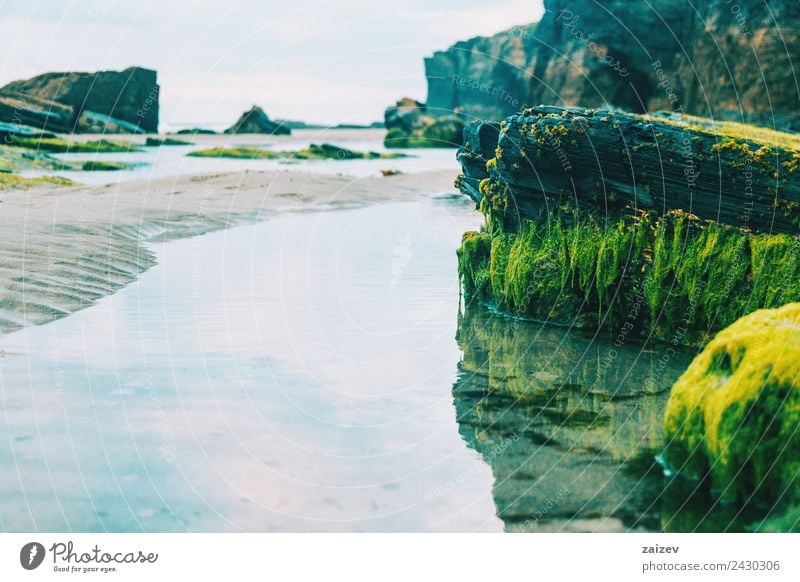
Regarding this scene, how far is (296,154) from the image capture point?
5781 cm

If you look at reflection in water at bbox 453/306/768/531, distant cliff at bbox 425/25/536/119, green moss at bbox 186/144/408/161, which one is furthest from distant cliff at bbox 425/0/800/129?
reflection in water at bbox 453/306/768/531

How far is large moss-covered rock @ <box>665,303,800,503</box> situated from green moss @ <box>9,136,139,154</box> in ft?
110

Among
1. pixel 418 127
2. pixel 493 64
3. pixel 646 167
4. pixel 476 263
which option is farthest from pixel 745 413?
pixel 418 127

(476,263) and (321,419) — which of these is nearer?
(321,419)

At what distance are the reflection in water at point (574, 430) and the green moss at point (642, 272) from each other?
0.64 meters

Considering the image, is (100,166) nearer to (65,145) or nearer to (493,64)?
(65,145)

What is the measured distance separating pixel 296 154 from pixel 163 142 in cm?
1768

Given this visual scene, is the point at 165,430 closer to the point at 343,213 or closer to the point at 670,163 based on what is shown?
the point at 670,163

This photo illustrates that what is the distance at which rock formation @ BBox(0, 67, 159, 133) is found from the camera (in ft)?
132

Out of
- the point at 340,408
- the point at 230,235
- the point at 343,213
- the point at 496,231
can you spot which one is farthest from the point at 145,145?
the point at 340,408

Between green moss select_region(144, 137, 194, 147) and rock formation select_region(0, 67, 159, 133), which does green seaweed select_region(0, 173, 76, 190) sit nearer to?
rock formation select_region(0, 67, 159, 133)

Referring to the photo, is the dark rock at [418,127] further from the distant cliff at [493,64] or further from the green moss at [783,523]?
the green moss at [783,523]

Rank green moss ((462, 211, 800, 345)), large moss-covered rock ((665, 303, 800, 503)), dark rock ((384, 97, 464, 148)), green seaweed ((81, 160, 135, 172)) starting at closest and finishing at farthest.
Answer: large moss-covered rock ((665, 303, 800, 503)) → green moss ((462, 211, 800, 345)) → green seaweed ((81, 160, 135, 172)) → dark rock ((384, 97, 464, 148))
